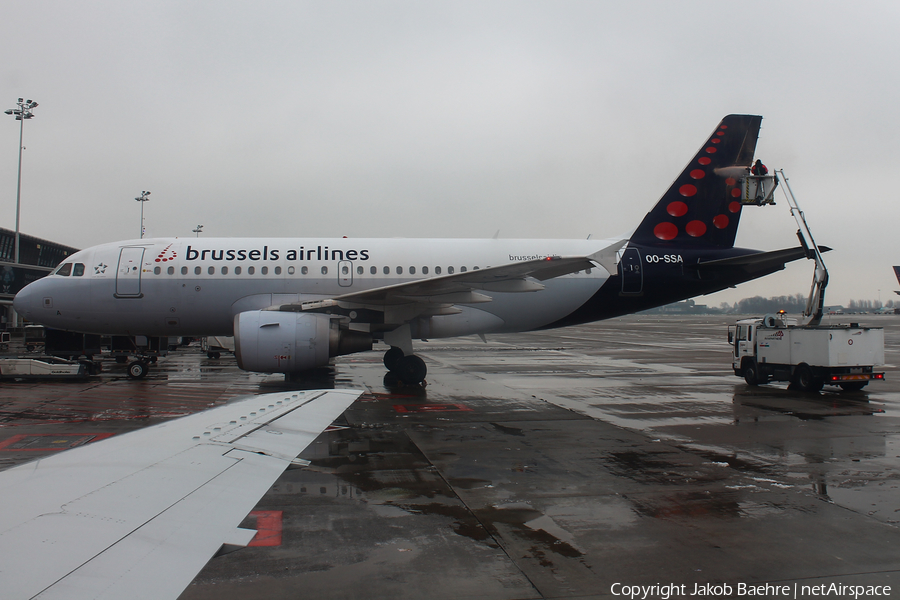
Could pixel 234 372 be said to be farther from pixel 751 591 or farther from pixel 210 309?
pixel 751 591

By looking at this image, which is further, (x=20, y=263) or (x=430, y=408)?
(x=20, y=263)

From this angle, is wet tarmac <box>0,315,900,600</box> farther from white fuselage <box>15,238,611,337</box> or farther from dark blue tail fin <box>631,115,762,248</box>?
dark blue tail fin <box>631,115,762,248</box>

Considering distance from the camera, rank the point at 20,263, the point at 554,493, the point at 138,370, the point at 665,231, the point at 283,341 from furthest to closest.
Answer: the point at 20,263 → the point at 665,231 → the point at 138,370 → the point at 283,341 → the point at 554,493

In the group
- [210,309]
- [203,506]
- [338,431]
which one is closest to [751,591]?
[203,506]

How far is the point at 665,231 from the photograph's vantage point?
49.7 ft

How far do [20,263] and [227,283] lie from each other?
4198 centimetres

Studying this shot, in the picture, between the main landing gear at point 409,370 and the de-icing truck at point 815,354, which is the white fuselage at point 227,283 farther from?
the de-icing truck at point 815,354

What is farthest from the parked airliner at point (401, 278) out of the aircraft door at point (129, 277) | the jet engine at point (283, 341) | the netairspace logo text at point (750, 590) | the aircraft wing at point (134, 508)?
the aircraft wing at point (134, 508)

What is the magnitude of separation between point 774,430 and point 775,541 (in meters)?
4.91

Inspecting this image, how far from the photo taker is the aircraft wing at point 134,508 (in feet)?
4.77

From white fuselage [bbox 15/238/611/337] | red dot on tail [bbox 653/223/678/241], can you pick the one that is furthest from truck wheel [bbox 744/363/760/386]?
white fuselage [bbox 15/238/611/337]

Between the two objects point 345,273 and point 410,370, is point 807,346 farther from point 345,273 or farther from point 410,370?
point 345,273

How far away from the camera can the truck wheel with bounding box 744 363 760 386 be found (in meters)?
13.7

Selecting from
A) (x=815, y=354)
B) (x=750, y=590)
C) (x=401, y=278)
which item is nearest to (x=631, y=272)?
(x=815, y=354)
